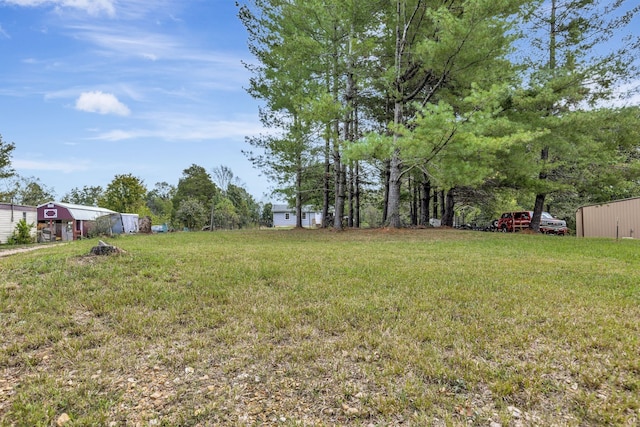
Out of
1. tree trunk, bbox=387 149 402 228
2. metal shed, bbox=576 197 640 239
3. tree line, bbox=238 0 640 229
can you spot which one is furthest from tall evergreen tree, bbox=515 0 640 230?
tree trunk, bbox=387 149 402 228

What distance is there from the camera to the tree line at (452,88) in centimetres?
969

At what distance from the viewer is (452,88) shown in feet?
43.4

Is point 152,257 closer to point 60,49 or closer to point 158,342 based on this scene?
point 158,342

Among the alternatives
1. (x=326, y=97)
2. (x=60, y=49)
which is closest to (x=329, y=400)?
(x=326, y=97)

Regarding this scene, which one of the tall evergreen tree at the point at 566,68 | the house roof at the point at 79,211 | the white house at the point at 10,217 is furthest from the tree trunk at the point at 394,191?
the white house at the point at 10,217

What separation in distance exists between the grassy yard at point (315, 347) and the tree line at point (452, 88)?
562 cm

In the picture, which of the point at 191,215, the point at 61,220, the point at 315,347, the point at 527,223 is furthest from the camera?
the point at 191,215

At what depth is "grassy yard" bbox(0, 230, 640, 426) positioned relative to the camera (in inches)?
79.6

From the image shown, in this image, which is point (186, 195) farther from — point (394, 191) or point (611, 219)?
point (611, 219)

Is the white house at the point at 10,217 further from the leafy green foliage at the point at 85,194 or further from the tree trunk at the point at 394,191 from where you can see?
the leafy green foliage at the point at 85,194

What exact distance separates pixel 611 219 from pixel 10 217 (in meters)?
30.9

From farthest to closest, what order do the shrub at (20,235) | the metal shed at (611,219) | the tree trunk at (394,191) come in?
1. the shrub at (20,235)
2. the metal shed at (611,219)
3. the tree trunk at (394,191)

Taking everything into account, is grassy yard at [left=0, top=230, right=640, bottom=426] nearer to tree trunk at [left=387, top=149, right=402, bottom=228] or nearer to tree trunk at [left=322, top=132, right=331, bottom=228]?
tree trunk at [left=387, top=149, right=402, bottom=228]

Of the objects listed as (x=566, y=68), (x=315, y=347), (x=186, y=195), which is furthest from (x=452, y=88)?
(x=186, y=195)
